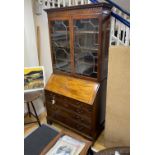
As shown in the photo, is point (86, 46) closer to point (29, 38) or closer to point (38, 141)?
point (29, 38)

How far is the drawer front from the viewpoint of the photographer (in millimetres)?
1946

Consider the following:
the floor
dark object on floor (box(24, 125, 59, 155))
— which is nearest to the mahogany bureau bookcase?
the floor

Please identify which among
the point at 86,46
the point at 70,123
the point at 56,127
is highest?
the point at 86,46

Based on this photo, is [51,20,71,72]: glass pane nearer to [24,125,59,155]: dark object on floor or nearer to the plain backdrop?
[24,125,59,155]: dark object on floor

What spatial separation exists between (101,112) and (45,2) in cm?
192

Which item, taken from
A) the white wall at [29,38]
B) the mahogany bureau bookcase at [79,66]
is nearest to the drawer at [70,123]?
the mahogany bureau bookcase at [79,66]

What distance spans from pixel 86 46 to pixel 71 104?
815 mm

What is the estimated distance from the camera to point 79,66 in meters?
2.16

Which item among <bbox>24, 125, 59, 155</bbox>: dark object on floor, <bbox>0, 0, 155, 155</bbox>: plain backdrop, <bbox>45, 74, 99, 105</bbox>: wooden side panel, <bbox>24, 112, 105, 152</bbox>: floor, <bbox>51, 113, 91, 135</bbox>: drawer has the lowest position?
<bbox>24, 112, 105, 152</bbox>: floor
